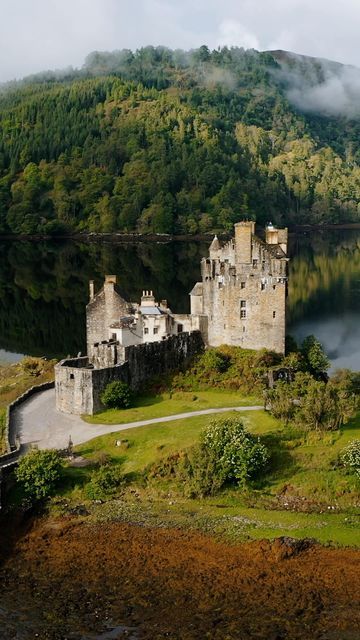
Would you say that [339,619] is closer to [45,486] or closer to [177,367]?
[45,486]

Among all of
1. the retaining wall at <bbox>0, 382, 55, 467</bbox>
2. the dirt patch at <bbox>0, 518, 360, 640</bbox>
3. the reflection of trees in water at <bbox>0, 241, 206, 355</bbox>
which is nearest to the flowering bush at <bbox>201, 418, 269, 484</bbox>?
the dirt patch at <bbox>0, 518, 360, 640</bbox>

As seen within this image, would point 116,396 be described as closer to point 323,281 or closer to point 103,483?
point 103,483

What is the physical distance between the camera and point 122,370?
52.0 meters

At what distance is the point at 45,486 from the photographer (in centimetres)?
4012

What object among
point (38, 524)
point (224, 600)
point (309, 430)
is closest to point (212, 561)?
point (224, 600)

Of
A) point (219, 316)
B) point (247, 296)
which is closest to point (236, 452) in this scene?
point (247, 296)

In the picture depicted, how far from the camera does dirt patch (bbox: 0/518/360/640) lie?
30.1 metres

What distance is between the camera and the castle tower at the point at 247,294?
57812 mm

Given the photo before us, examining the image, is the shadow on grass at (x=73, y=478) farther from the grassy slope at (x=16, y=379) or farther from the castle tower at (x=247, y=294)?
the castle tower at (x=247, y=294)

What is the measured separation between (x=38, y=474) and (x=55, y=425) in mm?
8811

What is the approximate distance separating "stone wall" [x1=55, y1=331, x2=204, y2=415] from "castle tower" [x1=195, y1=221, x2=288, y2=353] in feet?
8.56

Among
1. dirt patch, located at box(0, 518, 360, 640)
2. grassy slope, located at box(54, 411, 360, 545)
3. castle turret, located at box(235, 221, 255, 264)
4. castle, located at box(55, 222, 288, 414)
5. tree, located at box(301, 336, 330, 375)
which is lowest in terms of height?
dirt patch, located at box(0, 518, 360, 640)

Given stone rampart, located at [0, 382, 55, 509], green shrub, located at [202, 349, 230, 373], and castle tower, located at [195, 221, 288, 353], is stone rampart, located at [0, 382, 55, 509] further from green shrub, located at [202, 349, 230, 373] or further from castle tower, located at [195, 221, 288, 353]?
castle tower, located at [195, 221, 288, 353]

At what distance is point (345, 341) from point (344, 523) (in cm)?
4820
